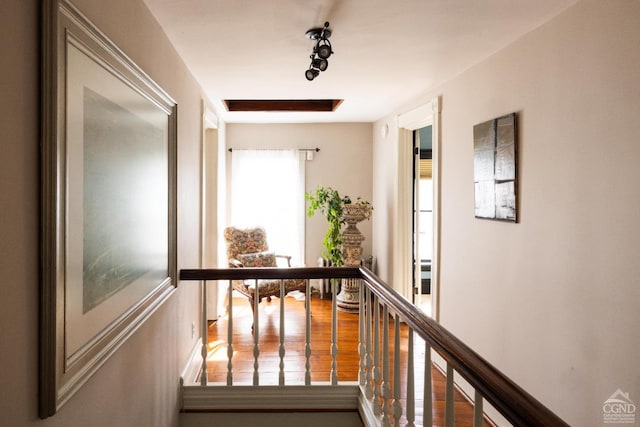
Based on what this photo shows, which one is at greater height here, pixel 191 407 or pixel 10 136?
pixel 10 136

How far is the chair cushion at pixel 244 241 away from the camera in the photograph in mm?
5000

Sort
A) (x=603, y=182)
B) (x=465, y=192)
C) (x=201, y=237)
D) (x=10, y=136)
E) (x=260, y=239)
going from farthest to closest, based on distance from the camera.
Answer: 1. (x=260, y=239)
2. (x=201, y=237)
3. (x=465, y=192)
4. (x=603, y=182)
5. (x=10, y=136)

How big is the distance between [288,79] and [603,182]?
7.98 ft

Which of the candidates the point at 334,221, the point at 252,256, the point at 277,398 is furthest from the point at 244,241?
the point at 277,398

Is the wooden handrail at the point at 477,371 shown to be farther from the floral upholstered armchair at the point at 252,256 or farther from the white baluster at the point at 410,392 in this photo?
the floral upholstered armchair at the point at 252,256

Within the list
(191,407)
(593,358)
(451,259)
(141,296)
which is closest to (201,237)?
(191,407)

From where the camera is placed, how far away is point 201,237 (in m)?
3.65

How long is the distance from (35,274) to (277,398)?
1.98 metres

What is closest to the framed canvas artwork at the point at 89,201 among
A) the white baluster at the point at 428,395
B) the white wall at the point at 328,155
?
the white baluster at the point at 428,395

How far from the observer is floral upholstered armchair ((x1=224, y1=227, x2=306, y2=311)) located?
4484 mm

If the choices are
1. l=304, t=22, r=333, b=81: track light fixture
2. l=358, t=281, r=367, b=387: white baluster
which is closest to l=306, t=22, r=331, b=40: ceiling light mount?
l=304, t=22, r=333, b=81: track light fixture

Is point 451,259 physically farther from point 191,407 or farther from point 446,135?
point 191,407

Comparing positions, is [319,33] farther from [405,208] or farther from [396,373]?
[405,208]

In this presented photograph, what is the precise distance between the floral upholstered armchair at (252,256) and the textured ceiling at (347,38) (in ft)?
6.06
